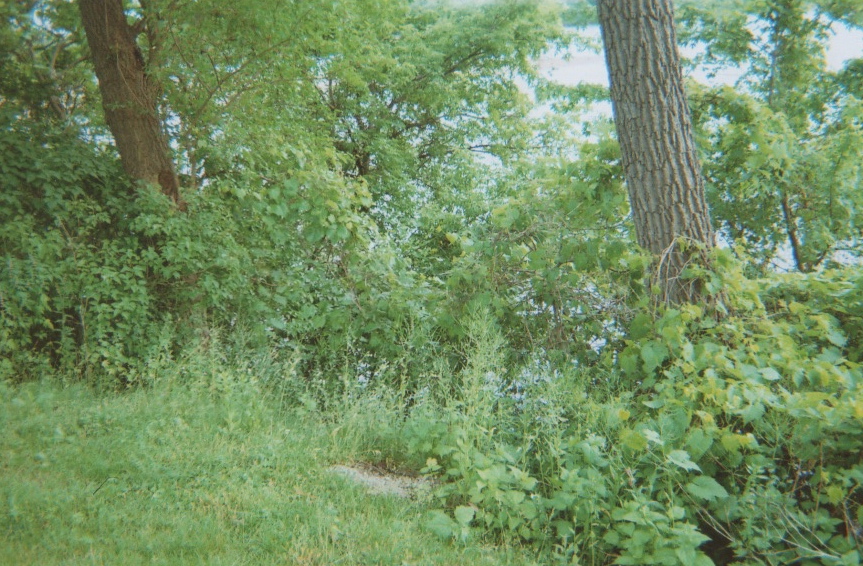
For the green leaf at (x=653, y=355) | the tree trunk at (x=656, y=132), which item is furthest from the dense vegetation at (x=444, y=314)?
the tree trunk at (x=656, y=132)

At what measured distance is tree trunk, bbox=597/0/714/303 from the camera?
4.89m

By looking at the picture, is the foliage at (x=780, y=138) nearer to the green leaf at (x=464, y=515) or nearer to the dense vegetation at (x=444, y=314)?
the dense vegetation at (x=444, y=314)

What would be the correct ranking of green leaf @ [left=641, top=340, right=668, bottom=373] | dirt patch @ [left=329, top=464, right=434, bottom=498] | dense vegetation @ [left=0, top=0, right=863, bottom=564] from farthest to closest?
green leaf @ [left=641, top=340, right=668, bottom=373] → dirt patch @ [left=329, top=464, right=434, bottom=498] → dense vegetation @ [left=0, top=0, right=863, bottom=564]

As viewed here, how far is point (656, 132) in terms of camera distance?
496cm

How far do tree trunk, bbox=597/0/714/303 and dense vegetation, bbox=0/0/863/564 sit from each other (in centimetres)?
29

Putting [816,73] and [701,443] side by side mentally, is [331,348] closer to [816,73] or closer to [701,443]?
[701,443]

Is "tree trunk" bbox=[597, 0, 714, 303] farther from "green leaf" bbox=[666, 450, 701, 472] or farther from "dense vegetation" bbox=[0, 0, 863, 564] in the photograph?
"green leaf" bbox=[666, 450, 701, 472]

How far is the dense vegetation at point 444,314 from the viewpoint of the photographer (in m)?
3.58

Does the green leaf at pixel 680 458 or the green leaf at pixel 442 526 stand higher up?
the green leaf at pixel 680 458

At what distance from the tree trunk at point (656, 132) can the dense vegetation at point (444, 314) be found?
285 millimetres

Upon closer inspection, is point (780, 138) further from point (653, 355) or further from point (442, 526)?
point (442, 526)

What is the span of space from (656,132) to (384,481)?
10.8 feet

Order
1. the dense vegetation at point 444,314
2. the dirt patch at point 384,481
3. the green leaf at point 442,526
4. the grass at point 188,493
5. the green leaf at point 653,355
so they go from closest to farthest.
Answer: the grass at point 188,493 → the green leaf at point 442,526 → the dense vegetation at point 444,314 → the dirt patch at point 384,481 → the green leaf at point 653,355

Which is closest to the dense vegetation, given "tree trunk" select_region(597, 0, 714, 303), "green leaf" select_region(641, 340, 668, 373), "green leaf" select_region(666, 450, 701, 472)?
"green leaf" select_region(641, 340, 668, 373)
